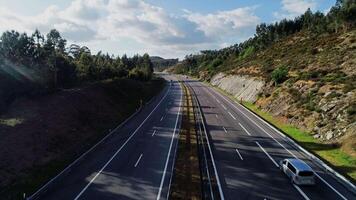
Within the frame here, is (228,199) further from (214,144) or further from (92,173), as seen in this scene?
(214,144)

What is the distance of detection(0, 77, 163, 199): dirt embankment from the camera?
2927 cm

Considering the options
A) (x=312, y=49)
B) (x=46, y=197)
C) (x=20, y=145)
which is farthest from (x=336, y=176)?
(x=312, y=49)

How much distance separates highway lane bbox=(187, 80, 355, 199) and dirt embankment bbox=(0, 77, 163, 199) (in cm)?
1437

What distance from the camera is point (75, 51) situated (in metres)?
153

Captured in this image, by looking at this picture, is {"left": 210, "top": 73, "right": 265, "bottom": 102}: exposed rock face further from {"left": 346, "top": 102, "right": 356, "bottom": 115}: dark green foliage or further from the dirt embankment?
{"left": 346, "top": 102, "right": 356, "bottom": 115}: dark green foliage

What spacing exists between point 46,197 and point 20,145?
10832 millimetres

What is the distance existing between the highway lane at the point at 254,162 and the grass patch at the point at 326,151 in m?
1.56

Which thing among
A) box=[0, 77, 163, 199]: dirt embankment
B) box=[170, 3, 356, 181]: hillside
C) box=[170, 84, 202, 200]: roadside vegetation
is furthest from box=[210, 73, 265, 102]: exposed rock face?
box=[170, 84, 202, 200]: roadside vegetation

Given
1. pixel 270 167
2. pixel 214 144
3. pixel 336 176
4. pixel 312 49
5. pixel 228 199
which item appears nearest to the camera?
pixel 228 199

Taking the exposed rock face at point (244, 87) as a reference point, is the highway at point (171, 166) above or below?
below

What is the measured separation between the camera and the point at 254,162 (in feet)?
108

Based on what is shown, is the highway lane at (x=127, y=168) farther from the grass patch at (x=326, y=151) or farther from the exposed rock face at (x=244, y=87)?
the exposed rock face at (x=244, y=87)

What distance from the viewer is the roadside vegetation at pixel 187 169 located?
25.7 metres

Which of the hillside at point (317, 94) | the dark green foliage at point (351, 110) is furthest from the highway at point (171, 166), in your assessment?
the dark green foliage at point (351, 110)
